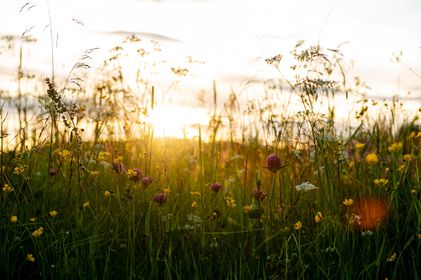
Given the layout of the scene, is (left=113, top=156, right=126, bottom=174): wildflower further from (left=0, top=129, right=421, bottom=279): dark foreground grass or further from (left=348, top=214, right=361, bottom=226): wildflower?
(left=348, top=214, right=361, bottom=226): wildflower

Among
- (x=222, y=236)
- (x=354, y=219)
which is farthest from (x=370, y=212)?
(x=222, y=236)

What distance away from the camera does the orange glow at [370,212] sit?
2451 mm

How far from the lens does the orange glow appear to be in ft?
8.04

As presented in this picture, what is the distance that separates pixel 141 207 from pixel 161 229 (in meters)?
0.34

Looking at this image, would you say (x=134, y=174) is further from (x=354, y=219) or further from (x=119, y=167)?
(x=354, y=219)

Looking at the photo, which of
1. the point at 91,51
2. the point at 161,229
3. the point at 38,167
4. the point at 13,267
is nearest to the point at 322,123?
the point at 161,229

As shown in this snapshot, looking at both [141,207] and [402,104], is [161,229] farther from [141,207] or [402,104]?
[402,104]

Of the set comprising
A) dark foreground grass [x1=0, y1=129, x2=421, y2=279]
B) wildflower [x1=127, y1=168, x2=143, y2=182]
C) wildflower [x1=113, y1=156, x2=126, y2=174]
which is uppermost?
wildflower [x1=113, y1=156, x2=126, y2=174]

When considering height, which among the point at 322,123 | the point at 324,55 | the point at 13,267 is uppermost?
the point at 324,55

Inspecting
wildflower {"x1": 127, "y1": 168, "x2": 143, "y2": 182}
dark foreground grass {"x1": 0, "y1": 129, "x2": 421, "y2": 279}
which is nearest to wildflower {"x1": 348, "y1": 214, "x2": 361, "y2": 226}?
dark foreground grass {"x1": 0, "y1": 129, "x2": 421, "y2": 279}

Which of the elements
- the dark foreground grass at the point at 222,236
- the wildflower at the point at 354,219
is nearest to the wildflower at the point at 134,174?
the dark foreground grass at the point at 222,236

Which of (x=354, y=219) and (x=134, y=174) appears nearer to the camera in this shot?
(x=354, y=219)

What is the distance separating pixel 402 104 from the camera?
157 inches

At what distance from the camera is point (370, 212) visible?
101 inches
